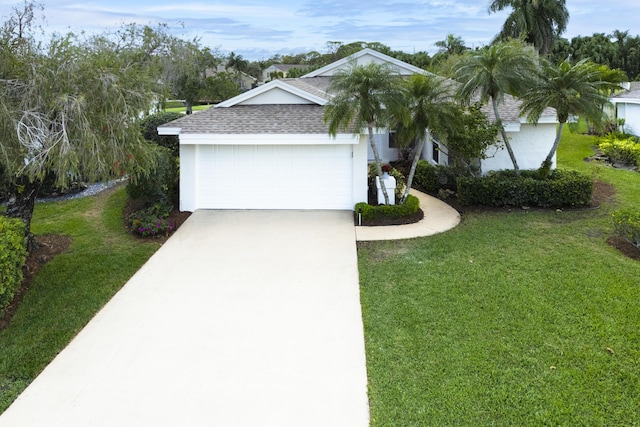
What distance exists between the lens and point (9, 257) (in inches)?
304

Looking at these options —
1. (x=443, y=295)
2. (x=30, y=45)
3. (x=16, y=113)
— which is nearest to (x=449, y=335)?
(x=443, y=295)

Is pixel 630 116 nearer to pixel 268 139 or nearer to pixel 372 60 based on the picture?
pixel 372 60

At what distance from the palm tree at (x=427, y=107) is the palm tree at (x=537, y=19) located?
29269mm

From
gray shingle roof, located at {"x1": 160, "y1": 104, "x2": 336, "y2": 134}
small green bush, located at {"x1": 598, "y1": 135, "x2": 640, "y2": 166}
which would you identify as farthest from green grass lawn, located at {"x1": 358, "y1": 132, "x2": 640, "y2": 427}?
small green bush, located at {"x1": 598, "y1": 135, "x2": 640, "y2": 166}

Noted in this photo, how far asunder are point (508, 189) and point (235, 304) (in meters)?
9.59

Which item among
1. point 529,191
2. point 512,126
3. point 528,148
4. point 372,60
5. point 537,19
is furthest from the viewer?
point 537,19

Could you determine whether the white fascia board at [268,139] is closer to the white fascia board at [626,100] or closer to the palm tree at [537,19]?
the white fascia board at [626,100]

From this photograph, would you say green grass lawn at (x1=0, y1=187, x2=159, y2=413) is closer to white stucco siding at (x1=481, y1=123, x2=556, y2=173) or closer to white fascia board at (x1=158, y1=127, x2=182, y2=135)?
white fascia board at (x1=158, y1=127, x2=182, y2=135)

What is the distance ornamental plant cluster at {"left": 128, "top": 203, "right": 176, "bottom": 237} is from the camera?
41.0ft

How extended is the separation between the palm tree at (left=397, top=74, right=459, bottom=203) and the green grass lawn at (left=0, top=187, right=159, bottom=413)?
7.54 metres

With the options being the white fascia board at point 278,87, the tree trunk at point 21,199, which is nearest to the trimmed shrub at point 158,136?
the white fascia board at point 278,87

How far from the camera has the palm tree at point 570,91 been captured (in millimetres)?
13688

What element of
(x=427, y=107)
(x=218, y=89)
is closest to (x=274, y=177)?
(x=427, y=107)

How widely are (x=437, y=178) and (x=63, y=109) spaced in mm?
12514
